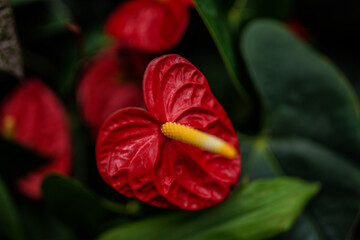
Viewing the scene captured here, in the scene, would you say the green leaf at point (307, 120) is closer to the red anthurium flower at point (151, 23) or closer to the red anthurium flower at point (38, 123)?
the red anthurium flower at point (151, 23)

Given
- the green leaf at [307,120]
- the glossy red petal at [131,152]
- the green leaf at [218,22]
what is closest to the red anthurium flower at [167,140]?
the glossy red petal at [131,152]

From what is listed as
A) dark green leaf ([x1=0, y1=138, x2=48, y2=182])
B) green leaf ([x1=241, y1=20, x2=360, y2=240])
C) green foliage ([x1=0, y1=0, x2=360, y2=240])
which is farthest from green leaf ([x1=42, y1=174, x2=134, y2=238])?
green leaf ([x1=241, y1=20, x2=360, y2=240])

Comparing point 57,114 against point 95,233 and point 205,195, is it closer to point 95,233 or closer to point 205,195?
point 95,233

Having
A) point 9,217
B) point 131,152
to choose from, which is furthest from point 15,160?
point 131,152

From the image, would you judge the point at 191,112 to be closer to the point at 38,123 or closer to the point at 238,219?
the point at 238,219

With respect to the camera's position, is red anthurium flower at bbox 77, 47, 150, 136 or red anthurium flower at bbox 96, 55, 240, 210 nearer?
red anthurium flower at bbox 96, 55, 240, 210

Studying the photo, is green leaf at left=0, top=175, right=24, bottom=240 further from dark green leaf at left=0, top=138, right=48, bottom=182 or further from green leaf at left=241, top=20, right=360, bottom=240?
green leaf at left=241, top=20, right=360, bottom=240
